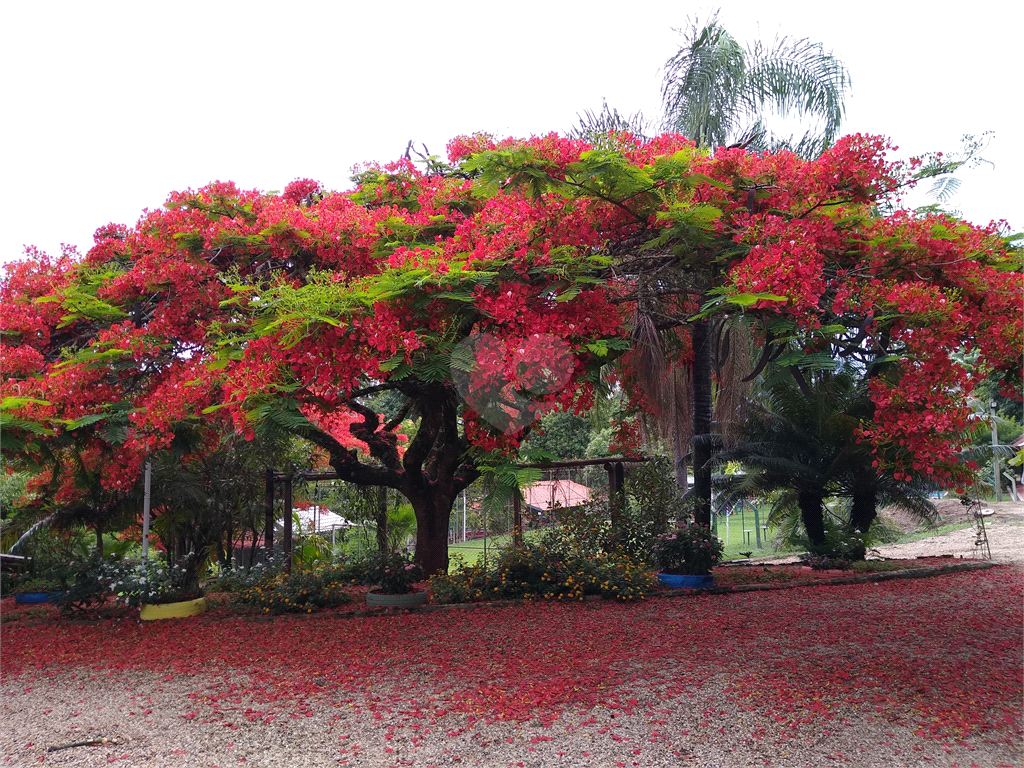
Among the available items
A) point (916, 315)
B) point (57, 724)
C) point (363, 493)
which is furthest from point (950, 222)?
point (363, 493)

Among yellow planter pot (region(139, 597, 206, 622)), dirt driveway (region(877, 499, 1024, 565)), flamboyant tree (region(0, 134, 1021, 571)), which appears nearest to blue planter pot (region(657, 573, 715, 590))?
flamboyant tree (region(0, 134, 1021, 571))

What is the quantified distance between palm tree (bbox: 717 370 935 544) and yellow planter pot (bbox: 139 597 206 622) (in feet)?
26.1

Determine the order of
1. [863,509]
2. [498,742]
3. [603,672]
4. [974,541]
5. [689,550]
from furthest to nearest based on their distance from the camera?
1. [974,541]
2. [863,509]
3. [689,550]
4. [603,672]
5. [498,742]

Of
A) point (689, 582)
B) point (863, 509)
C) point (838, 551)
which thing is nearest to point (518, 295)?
point (689, 582)

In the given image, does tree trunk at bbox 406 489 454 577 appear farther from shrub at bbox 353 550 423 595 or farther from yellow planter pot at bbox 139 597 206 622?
yellow planter pot at bbox 139 597 206 622

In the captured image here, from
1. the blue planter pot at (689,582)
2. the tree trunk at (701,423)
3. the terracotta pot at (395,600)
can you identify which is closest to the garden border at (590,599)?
the terracotta pot at (395,600)

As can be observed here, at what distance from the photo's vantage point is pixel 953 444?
5617 mm

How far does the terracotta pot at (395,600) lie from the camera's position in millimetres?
8336

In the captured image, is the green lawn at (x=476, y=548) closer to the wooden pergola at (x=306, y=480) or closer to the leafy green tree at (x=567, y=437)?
the wooden pergola at (x=306, y=480)

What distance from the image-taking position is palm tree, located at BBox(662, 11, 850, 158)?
43.0ft

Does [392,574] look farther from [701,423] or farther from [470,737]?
[701,423]

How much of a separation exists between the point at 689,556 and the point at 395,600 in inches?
138

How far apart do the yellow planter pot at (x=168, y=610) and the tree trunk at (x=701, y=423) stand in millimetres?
6058

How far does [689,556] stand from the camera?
9195mm
